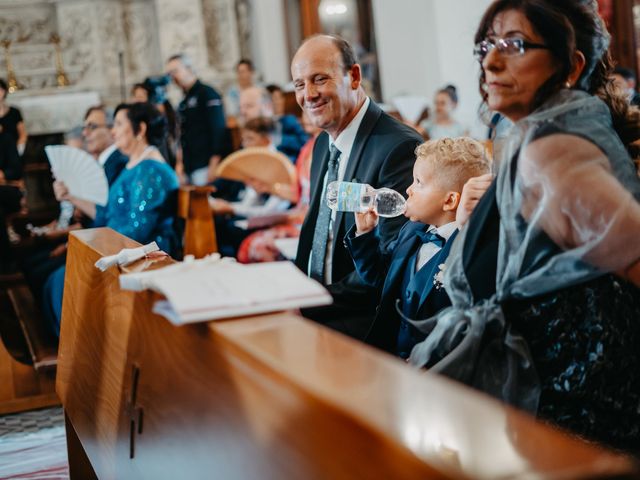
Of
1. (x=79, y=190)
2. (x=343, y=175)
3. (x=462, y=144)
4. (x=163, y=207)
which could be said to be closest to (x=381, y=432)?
(x=462, y=144)

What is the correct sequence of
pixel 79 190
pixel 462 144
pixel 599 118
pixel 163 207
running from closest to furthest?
pixel 599 118 → pixel 462 144 → pixel 163 207 → pixel 79 190

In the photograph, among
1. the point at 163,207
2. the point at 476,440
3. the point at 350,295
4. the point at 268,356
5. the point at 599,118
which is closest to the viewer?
the point at 476,440

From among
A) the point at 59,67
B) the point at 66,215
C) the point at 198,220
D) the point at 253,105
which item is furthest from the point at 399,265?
the point at 59,67

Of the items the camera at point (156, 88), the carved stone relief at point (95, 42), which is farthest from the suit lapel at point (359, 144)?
the carved stone relief at point (95, 42)

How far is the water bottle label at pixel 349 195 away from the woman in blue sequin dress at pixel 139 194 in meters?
2.13

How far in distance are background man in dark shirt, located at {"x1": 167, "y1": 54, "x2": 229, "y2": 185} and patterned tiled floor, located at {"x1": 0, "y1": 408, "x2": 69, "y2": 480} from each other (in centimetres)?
369

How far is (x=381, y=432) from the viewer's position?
3.30 ft

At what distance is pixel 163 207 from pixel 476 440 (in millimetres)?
4209

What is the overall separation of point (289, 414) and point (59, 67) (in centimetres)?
1131

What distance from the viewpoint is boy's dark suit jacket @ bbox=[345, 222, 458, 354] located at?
2.50 m

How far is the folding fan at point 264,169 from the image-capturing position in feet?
19.3

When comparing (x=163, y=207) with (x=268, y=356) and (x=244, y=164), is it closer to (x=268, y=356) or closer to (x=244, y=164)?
(x=244, y=164)

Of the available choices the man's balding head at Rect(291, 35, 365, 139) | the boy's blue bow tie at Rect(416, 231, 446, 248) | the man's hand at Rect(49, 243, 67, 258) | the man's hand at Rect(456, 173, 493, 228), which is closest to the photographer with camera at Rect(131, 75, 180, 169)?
the man's hand at Rect(49, 243, 67, 258)

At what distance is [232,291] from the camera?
163 centimetres
